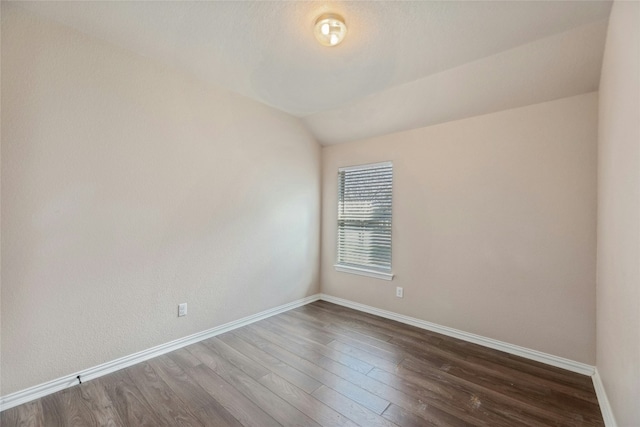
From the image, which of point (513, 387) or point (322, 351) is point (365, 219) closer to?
point (322, 351)

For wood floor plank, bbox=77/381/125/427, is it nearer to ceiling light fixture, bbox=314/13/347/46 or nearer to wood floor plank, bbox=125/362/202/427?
wood floor plank, bbox=125/362/202/427

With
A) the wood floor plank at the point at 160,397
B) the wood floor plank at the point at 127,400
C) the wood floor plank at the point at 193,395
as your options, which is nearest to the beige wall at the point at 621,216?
the wood floor plank at the point at 193,395

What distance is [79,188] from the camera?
1.95 m

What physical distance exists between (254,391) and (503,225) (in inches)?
99.8

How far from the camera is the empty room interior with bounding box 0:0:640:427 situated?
1.68 metres

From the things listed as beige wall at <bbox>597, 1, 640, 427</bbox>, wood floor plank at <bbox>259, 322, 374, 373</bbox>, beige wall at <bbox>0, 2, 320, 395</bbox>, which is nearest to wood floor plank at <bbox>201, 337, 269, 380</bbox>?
beige wall at <bbox>0, 2, 320, 395</bbox>

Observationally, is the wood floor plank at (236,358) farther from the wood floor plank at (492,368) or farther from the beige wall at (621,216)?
the beige wall at (621,216)

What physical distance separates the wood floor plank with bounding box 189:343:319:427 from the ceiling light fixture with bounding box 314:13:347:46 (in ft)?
8.16

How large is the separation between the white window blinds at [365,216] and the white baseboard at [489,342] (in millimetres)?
535

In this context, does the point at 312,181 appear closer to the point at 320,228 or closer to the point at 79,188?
the point at 320,228

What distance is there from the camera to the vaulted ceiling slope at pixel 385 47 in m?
1.72

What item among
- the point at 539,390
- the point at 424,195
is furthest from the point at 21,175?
the point at 539,390

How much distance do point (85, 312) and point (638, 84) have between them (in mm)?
3476

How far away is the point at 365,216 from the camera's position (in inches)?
139
